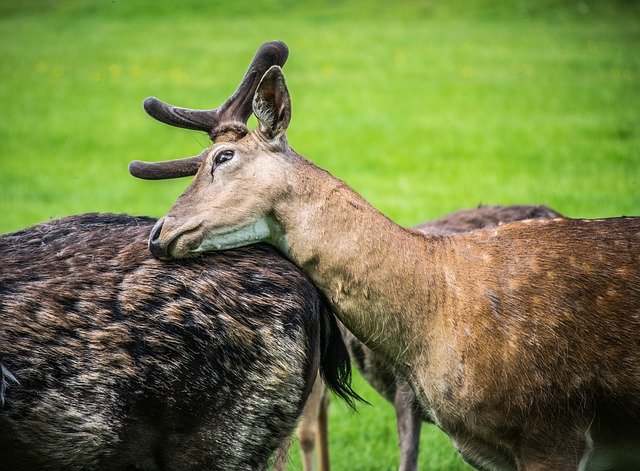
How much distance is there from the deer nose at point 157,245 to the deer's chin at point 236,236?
148mm

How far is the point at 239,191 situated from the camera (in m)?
4.98

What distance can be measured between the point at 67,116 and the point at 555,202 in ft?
34.8

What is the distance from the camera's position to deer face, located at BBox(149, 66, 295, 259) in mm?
4883

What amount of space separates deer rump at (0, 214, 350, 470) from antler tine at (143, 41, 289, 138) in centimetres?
76

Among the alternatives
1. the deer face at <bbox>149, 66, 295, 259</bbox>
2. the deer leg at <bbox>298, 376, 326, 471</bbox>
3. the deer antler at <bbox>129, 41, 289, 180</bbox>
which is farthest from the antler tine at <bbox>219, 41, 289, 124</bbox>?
the deer leg at <bbox>298, 376, 326, 471</bbox>

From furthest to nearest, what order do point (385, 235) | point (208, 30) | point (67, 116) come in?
point (208, 30) → point (67, 116) → point (385, 235)

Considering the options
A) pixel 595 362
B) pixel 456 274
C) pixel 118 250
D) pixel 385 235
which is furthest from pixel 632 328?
pixel 118 250

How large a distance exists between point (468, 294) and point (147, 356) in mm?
1546

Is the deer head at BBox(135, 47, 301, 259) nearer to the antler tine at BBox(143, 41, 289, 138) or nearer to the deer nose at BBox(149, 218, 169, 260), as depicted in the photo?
the deer nose at BBox(149, 218, 169, 260)

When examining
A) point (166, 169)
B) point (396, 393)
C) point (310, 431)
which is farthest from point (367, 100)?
point (166, 169)

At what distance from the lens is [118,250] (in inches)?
A: 197

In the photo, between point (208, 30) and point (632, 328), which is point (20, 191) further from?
point (208, 30)

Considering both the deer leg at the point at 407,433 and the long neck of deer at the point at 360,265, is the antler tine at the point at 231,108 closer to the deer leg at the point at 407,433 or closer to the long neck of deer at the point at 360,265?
the long neck of deer at the point at 360,265

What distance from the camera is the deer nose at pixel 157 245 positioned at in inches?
191
